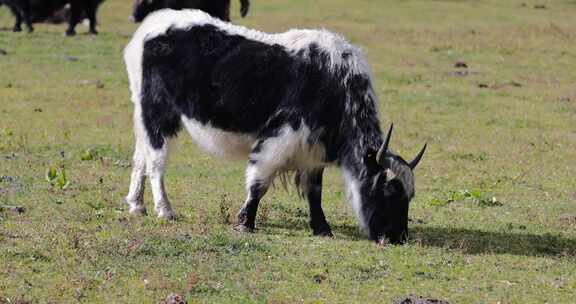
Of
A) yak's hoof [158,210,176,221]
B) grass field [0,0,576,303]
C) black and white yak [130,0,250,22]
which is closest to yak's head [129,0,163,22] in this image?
black and white yak [130,0,250,22]

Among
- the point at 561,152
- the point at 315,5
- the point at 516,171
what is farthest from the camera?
the point at 315,5

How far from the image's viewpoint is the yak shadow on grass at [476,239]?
8.43 m

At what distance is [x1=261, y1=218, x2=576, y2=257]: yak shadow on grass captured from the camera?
27.7 feet

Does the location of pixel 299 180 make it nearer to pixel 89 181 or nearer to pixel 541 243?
pixel 541 243

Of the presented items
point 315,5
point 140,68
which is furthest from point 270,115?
point 315,5

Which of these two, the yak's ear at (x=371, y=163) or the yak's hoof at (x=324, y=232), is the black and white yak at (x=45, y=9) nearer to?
the yak's hoof at (x=324, y=232)

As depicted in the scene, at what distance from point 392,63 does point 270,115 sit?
11.4m

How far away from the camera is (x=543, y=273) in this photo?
303 inches

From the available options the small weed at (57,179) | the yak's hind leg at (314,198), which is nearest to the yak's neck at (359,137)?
the yak's hind leg at (314,198)

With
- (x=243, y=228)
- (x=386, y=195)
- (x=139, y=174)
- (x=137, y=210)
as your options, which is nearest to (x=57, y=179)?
(x=139, y=174)

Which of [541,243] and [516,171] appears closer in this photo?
[541,243]

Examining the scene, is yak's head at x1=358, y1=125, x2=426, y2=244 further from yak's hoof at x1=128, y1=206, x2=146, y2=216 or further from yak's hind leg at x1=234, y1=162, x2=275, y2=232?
yak's hoof at x1=128, y1=206, x2=146, y2=216

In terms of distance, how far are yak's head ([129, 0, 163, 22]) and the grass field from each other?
1.14 m

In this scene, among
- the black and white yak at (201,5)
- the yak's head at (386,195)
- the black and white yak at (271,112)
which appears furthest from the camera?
the black and white yak at (201,5)
